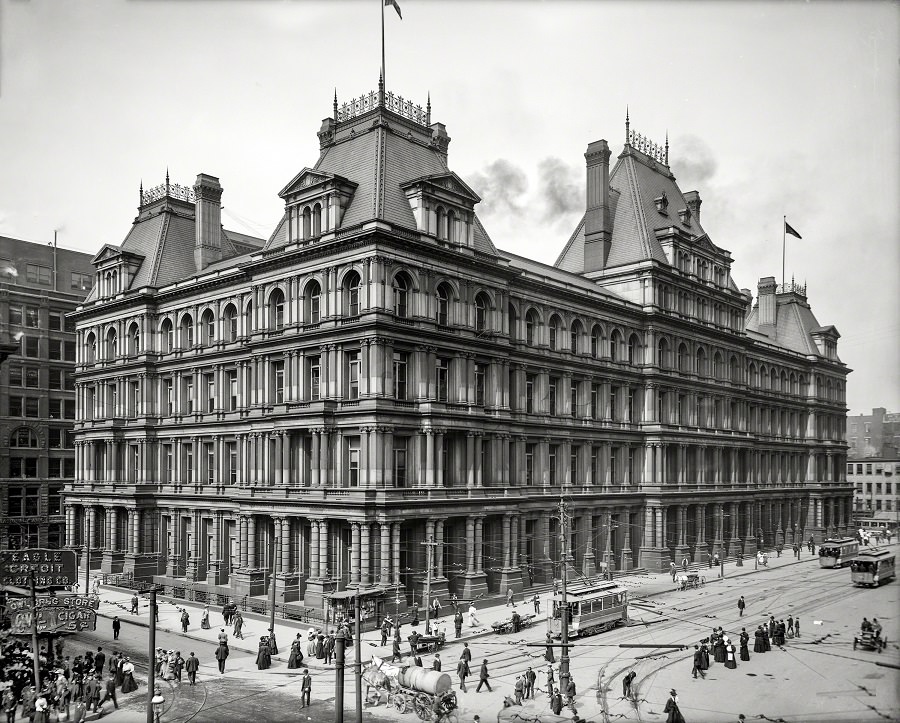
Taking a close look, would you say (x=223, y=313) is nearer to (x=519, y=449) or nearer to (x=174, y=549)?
(x=174, y=549)

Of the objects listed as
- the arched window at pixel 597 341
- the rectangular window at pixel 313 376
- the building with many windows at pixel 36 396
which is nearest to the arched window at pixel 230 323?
the rectangular window at pixel 313 376

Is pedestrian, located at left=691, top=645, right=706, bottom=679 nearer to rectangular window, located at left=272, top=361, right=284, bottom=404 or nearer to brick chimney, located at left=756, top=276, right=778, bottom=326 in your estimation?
rectangular window, located at left=272, top=361, right=284, bottom=404

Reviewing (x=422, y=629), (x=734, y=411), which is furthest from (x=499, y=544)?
(x=734, y=411)

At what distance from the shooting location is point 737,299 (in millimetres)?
84438

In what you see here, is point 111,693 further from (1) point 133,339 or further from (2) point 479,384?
(1) point 133,339

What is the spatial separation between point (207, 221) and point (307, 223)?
2142cm

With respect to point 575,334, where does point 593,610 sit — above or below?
below

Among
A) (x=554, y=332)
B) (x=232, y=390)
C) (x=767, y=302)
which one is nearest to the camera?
(x=232, y=390)

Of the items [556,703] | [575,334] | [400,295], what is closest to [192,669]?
[556,703]

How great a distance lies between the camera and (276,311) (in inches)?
2201

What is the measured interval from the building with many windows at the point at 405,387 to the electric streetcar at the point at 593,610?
787cm

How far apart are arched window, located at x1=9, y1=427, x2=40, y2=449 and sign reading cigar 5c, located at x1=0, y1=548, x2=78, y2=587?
162 feet

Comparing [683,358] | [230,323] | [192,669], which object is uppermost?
[230,323]

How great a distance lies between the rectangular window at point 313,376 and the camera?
52.4 m
